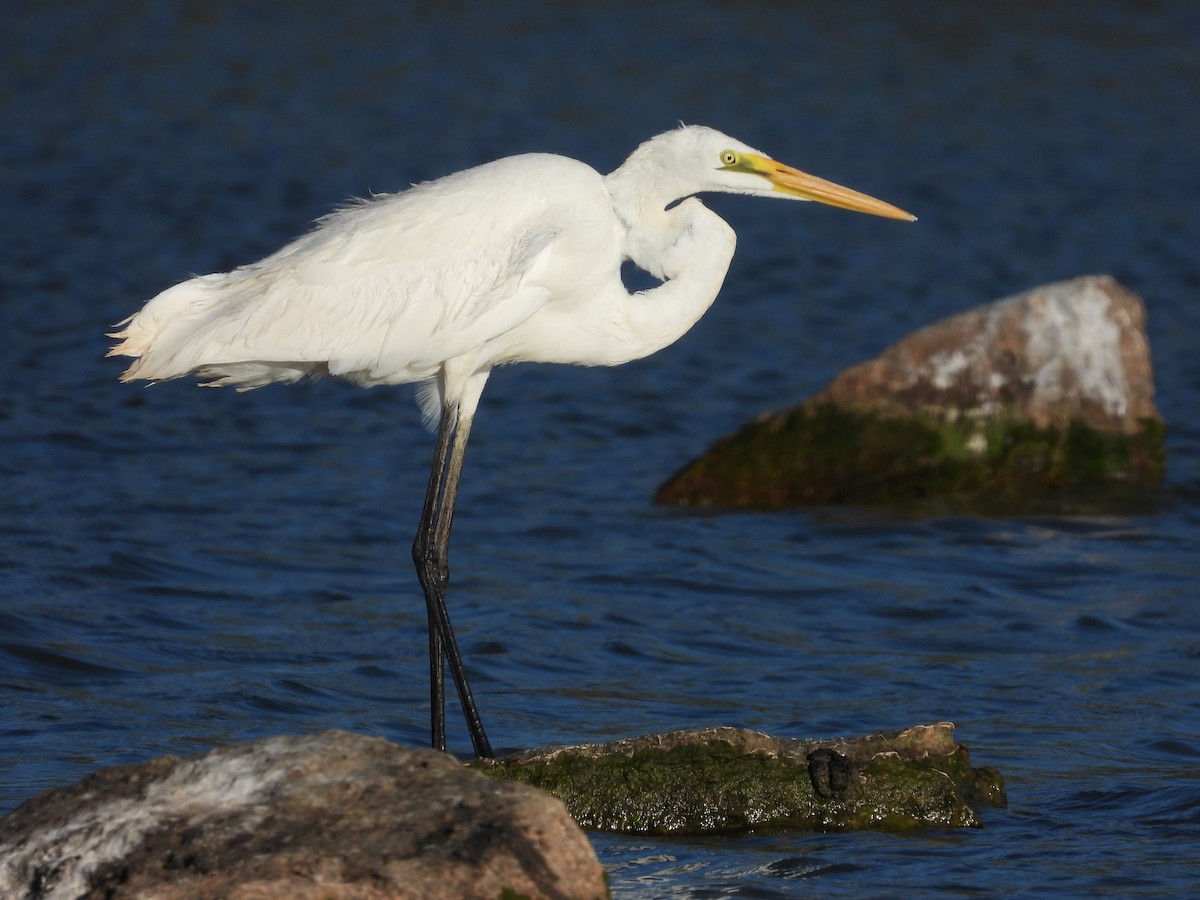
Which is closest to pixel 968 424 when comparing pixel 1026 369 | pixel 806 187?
A: pixel 1026 369

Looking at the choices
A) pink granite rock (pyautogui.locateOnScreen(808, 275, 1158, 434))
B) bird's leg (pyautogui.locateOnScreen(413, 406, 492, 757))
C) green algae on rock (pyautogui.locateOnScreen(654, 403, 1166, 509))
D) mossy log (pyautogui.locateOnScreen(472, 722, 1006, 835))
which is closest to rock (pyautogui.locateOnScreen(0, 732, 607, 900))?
mossy log (pyautogui.locateOnScreen(472, 722, 1006, 835))

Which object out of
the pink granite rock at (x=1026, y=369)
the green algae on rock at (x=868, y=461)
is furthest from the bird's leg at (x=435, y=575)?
the pink granite rock at (x=1026, y=369)

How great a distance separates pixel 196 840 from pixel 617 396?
8911 mm

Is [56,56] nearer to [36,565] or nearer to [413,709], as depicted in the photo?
[36,565]

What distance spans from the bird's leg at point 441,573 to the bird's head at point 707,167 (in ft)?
4.10

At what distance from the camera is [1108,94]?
21.2m

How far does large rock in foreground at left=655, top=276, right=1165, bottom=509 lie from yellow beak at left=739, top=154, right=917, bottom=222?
11.0ft

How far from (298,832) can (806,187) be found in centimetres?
378

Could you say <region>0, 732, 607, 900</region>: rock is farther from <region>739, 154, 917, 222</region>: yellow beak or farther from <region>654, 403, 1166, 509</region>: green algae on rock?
<region>654, 403, 1166, 509</region>: green algae on rock

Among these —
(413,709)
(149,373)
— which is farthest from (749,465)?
(149,373)

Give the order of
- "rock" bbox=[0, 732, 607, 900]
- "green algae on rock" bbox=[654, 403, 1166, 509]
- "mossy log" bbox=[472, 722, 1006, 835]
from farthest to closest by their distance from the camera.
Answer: "green algae on rock" bbox=[654, 403, 1166, 509] → "mossy log" bbox=[472, 722, 1006, 835] → "rock" bbox=[0, 732, 607, 900]

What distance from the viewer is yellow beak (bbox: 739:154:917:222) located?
7.04 metres

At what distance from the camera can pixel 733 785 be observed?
19.3 feet

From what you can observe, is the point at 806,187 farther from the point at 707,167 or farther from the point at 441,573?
the point at 441,573
